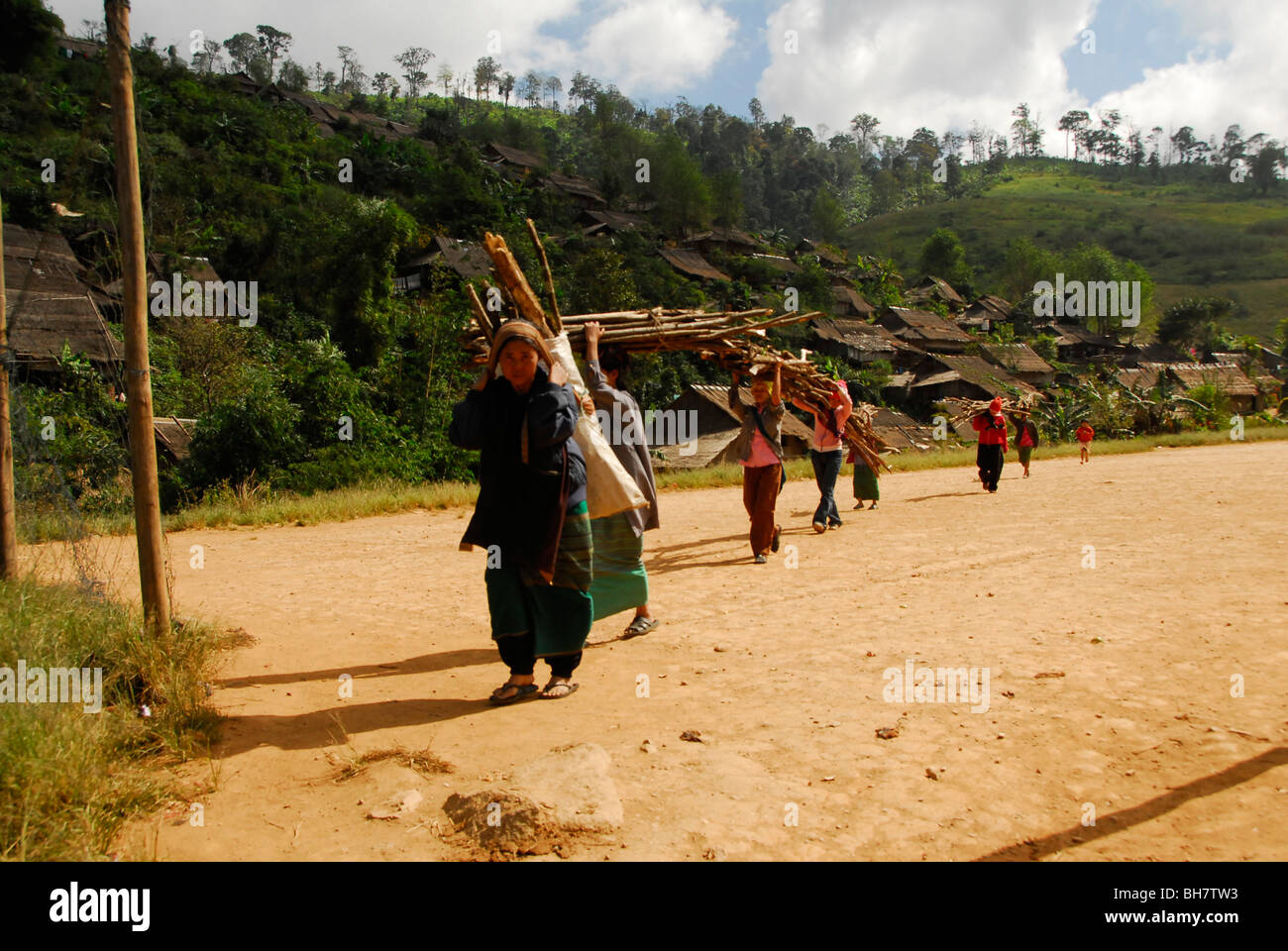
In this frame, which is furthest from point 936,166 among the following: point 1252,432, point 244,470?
point 244,470

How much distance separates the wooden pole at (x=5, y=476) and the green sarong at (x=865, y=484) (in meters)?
10.7

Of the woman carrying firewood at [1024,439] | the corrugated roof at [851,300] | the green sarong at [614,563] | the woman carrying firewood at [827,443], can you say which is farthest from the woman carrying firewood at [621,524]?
the corrugated roof at [851,300]

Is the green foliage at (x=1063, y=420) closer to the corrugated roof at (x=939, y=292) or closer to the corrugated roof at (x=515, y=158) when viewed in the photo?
the corrugated roof at (x=939, y=292)

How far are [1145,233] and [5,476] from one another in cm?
11468

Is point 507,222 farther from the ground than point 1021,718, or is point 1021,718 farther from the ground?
point 507,222

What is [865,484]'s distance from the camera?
45.1ft

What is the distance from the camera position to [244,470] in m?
16.7

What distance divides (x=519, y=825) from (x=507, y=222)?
44.2 m

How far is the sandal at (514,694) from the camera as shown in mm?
4789

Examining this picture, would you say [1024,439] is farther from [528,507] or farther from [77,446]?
[77,446]

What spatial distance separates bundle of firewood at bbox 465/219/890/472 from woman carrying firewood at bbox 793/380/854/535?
10 centimetres

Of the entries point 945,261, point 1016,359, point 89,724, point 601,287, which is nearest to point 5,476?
point 89,724

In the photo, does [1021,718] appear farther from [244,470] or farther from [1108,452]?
[1108,452]

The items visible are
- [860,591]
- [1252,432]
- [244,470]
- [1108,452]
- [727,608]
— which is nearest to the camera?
[727,608]
